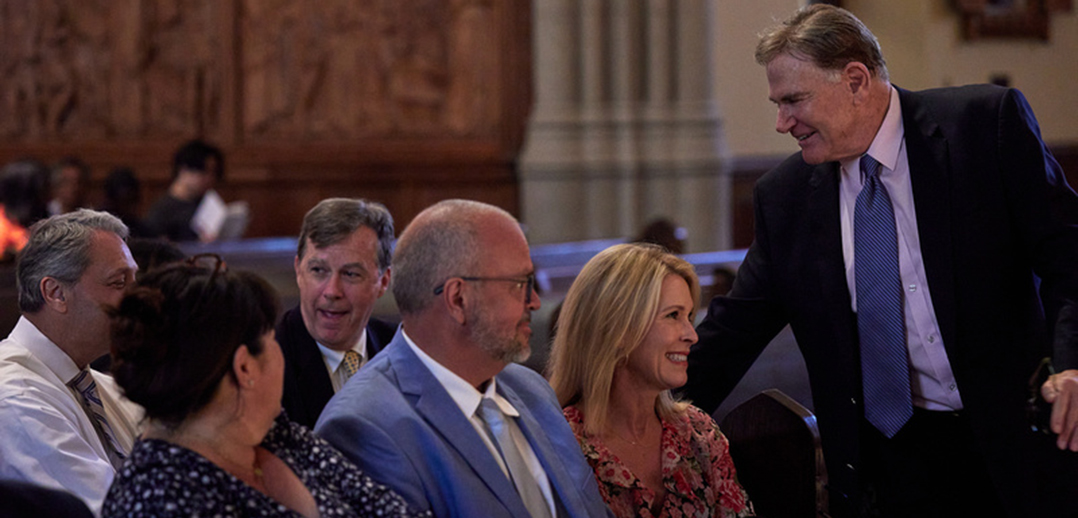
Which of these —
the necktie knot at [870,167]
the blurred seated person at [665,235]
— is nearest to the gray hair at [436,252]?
the necktie knot at [870,167]

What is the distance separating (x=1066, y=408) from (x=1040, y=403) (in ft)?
0.54

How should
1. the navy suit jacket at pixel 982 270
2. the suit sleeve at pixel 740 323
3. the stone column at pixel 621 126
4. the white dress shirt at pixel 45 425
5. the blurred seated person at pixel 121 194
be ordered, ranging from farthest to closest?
the stone column at pixel 621 126 → the blurred seated person at pixel 121 194 → the suit sleeve at pixel 740 323 → the navy suit jacket at pixel 982 270 → the white dress shirt at pixel 45 425

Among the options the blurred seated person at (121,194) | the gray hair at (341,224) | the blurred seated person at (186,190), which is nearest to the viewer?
the gray hair at (341,224)

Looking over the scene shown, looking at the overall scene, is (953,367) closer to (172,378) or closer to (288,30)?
(172,378)

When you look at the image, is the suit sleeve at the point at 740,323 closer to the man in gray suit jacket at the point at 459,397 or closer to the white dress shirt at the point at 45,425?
the man in gray suit jacket at the point at 459,397

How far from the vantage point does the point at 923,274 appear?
2537 millimetres

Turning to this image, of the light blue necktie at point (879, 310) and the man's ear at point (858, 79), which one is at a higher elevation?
the man's ear at point (858, 79)

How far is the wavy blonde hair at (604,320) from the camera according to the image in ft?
8.47

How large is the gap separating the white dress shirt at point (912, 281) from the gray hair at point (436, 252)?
0.91m

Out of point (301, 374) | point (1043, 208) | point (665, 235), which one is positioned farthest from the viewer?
point (665, 235)

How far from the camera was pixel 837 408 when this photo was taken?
264cm

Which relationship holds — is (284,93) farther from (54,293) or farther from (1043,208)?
(1043,208)

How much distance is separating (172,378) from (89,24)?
6.93m

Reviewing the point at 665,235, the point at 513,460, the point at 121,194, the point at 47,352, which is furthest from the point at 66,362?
the point at 121,194
